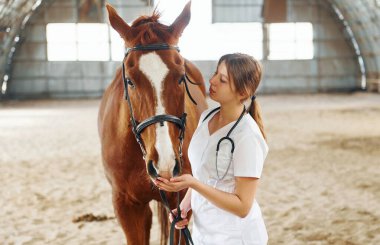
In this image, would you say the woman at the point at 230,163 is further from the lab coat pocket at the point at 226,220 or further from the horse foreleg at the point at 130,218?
the horse foreleg at the point at 130,218

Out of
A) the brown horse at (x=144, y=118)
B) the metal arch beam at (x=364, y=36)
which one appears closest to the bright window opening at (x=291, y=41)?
the metal arch beam at (x=364, y=36)

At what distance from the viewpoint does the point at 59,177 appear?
23.2ft

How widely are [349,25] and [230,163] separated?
23724 millimetres

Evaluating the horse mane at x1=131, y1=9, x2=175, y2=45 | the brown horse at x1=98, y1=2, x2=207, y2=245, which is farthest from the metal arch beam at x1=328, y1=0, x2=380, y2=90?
the horse mane at x1=131, y1=9, x2=175, y2=45

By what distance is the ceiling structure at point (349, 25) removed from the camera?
20594mm

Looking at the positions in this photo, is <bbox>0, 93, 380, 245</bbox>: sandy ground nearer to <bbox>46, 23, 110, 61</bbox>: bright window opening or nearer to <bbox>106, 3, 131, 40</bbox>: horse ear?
<bbox>106, 3, 131, 40</bbox>: horse ear

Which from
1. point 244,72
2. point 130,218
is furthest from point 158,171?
point 130,218

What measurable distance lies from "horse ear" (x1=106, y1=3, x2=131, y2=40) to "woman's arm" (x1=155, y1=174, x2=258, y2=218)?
98 cm

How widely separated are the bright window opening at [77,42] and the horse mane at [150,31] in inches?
835

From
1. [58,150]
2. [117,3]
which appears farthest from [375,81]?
[58,150]

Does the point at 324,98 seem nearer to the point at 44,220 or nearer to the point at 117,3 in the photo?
the point at 117,3

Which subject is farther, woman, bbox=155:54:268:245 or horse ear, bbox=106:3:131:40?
horse ear, bbox=106:3:131:40

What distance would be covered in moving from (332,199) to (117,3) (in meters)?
19.7

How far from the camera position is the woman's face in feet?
5.86
